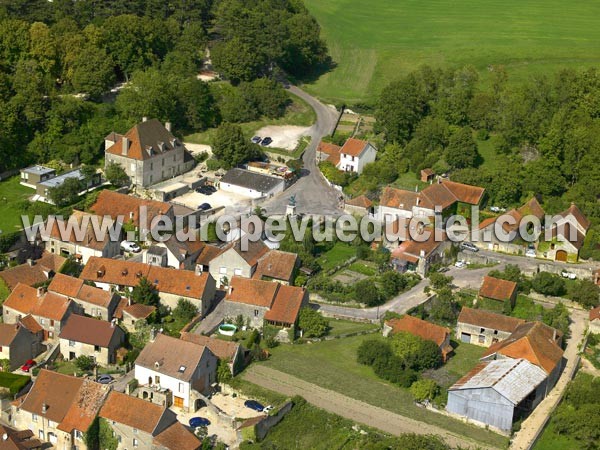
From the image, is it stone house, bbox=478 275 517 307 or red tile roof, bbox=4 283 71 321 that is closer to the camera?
red tile roof, bbox=4 283 71 321

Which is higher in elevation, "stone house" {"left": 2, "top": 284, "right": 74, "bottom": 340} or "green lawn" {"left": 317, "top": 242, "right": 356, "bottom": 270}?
"stone house" {"left": 2, "top": 284, "right": 74, "bottom": 340}

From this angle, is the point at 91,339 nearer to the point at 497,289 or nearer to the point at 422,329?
the point at 422,329

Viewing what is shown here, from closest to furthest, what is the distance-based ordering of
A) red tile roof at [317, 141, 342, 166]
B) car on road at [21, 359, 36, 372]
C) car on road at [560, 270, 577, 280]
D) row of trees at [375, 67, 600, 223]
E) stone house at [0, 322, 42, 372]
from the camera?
car on road at [21, 359, 36, 372] → stone house at [0, 322, 42, 372] → car on road at [560, 270, 577, 280] → row of trees at [375, 67, 600, 223] → red tile roof at [317, 141, 342, 166]

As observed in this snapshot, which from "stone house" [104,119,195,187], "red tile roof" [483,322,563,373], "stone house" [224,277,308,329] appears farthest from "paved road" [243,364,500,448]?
"stone house" [104,119,195,187]

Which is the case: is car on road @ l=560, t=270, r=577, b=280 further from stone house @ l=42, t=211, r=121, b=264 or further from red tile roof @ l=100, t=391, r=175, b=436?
red tile roof @ l=100, t=391, r=175, b=436

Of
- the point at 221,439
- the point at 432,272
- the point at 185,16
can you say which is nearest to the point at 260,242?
the point at 432,272

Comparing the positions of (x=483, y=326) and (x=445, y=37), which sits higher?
(x=445, y=37)

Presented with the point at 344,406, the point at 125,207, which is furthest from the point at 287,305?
the point at 125,207
